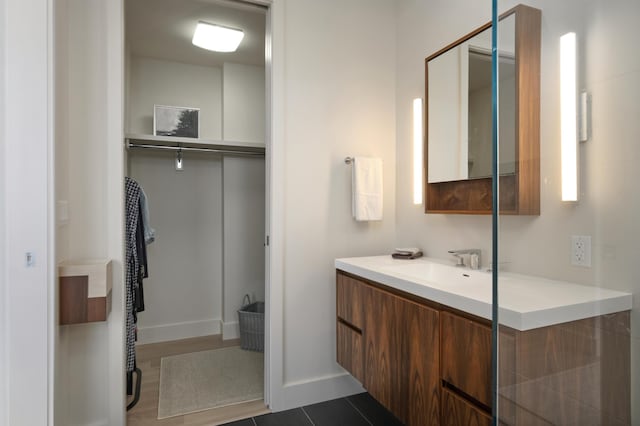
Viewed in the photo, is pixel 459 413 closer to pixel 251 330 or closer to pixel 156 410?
pixel 156 410

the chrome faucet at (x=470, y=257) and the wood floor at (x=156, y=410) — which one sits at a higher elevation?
the chrome faucet at (x=470, y=257)

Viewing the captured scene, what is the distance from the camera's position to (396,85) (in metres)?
2.51

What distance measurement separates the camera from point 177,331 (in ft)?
11.1

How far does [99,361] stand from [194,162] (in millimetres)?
2062

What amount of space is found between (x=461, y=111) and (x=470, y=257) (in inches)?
31.2

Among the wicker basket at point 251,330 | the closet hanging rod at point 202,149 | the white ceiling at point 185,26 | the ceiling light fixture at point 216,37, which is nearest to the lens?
the white ceiling at point 185,26

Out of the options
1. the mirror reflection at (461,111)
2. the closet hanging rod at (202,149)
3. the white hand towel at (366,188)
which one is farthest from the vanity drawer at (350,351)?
the closet hanging rod at (202,149)

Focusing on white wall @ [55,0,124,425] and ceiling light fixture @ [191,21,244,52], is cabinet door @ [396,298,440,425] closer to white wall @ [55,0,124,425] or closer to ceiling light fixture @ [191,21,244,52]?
white wall @ [55,0,124,425]

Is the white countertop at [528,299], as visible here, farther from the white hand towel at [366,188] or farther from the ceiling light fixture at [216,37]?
the ceiling light fixture at [216,37]

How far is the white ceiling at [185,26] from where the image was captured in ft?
8.00

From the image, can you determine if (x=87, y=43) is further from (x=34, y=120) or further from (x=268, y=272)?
(x=268, y=272)

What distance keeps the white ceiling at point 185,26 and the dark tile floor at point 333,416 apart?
2.49 m

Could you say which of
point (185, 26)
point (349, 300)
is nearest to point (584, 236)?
point (349, 300)

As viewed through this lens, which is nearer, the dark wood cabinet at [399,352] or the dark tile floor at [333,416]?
the dark wood cabinet at [399,352]
